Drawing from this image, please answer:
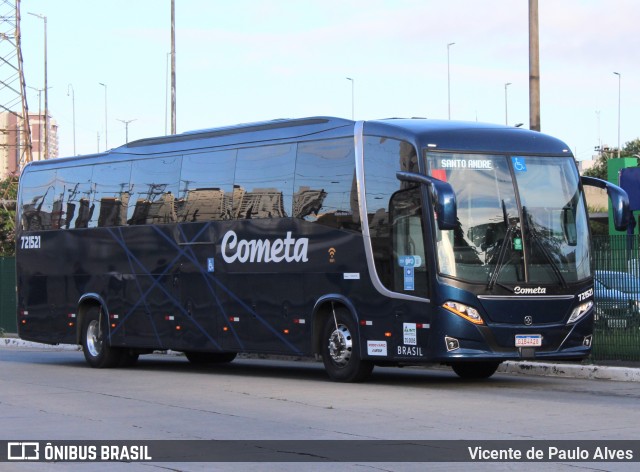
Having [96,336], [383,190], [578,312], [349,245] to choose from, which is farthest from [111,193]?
[578,312]

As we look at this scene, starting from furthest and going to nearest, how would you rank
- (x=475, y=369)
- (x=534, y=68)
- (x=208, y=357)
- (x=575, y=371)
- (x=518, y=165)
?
(x=208, y=357), (x=534, y=68), (x=575, y=371), (x=475, y=369), (x=518, y=165)

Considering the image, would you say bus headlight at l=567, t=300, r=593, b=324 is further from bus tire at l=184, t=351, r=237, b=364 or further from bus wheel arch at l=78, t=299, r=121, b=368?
bus wheel arch at l=78, t=299, r=121, b=368

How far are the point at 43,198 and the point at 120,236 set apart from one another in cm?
303

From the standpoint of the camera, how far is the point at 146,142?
22641 mm

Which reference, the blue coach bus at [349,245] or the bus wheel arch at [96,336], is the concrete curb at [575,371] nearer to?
the blue coach bus at [349,245]

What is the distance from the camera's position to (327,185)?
18.1m

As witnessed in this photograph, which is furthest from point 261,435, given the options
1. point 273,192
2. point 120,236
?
point 120,236

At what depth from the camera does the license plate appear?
54.5 feet

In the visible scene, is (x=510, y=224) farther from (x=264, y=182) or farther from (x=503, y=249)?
(x=264, y=182)

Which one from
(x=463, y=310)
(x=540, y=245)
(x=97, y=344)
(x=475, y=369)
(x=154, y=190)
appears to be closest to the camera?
(x=463, y=310)

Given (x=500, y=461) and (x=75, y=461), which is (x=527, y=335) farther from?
(x=75, y=461)

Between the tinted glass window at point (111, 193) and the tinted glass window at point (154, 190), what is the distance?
8.4 inches

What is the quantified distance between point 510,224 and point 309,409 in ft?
13.8

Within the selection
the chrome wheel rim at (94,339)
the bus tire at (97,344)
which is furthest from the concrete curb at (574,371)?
the chrome wheel rim at (94,339)
